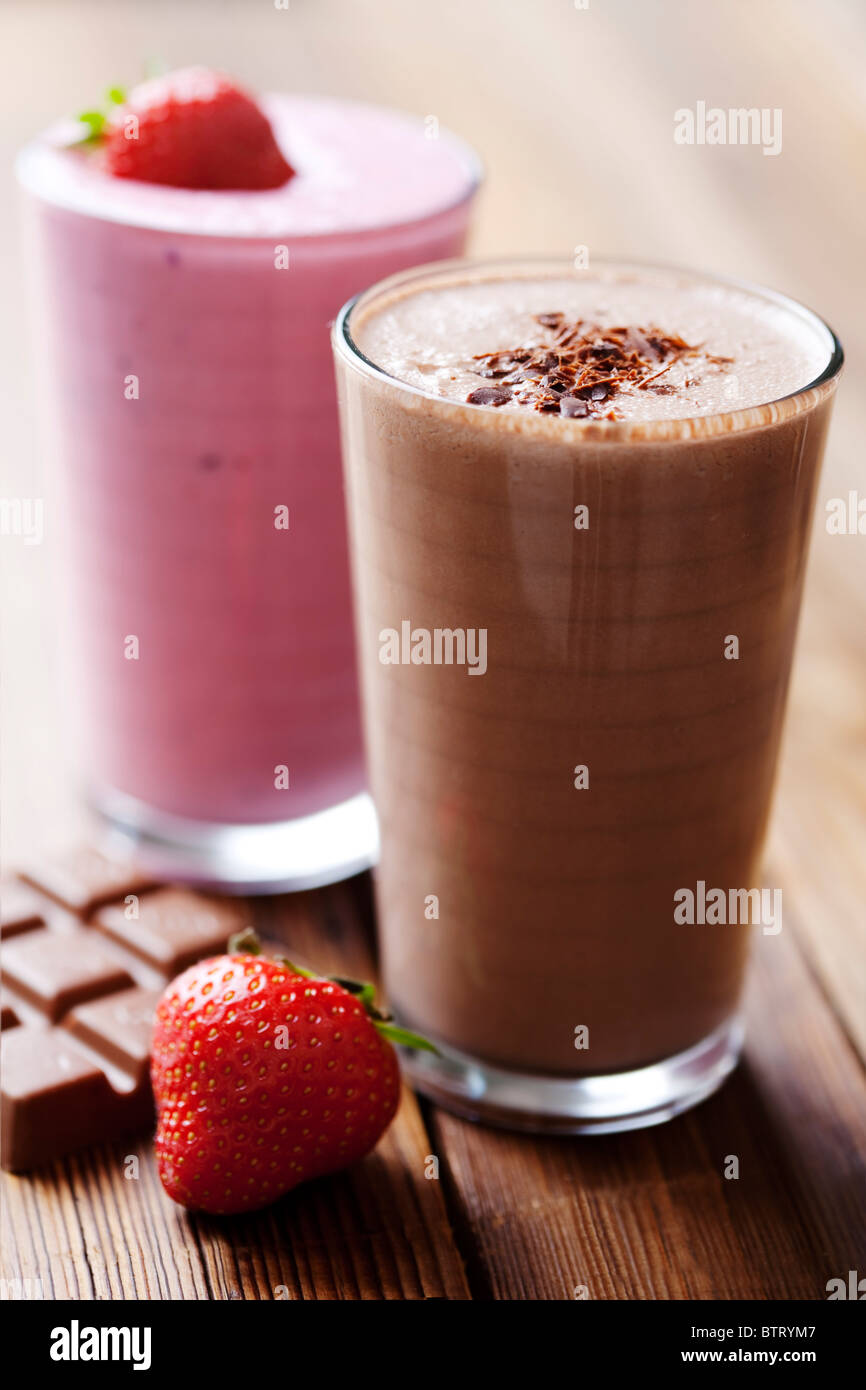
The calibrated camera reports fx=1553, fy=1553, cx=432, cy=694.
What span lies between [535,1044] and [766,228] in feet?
4.60

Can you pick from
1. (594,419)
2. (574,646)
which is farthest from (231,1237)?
(594,419)

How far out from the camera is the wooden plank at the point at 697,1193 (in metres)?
0.88

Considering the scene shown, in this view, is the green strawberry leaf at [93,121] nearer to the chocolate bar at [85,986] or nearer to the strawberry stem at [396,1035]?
the chocolate bar at [85,986]

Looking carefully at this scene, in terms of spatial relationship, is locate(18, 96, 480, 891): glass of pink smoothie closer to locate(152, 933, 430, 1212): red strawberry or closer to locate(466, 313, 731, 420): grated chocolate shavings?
locate(466, 313, 731, 420): grated chocolate shavings

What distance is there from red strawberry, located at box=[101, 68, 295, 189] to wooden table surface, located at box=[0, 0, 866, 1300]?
0.50 meters

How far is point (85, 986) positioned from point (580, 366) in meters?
0.52

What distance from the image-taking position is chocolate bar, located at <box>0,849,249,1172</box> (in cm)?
94

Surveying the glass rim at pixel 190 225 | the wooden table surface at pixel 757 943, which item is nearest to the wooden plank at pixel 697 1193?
the wooden table surface at pixel 757 943

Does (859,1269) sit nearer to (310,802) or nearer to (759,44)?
(310,802)

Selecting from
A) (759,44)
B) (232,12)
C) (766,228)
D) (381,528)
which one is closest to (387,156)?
(381,528)

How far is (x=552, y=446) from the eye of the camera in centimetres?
80

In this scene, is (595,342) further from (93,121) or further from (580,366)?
(93,121)

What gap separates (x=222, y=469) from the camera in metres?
1.10
